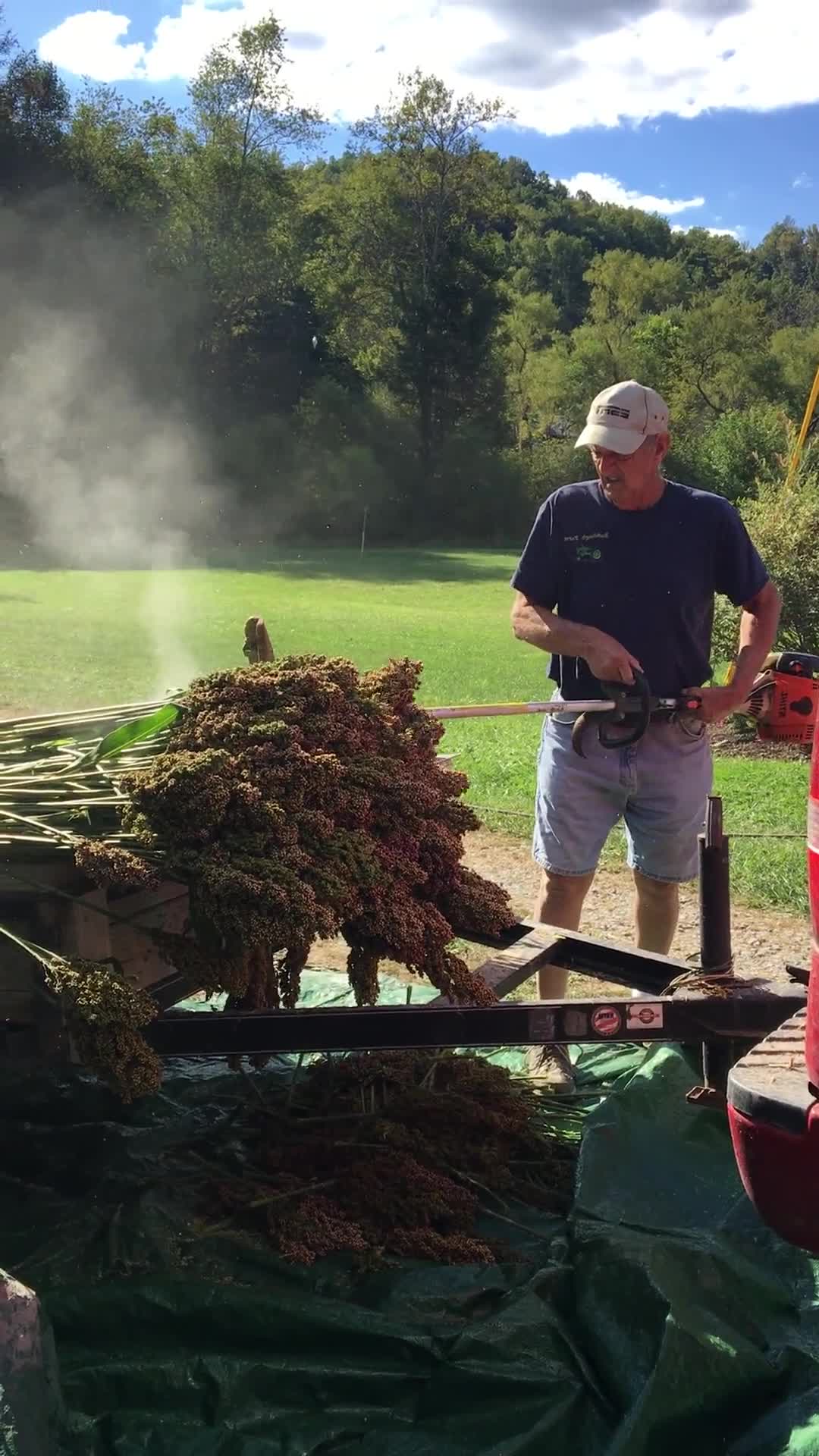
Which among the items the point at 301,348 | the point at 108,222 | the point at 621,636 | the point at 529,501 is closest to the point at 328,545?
the point at 301,348

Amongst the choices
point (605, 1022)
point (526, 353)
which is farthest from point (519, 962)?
point (526, 353)

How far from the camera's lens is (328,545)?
4728 cm

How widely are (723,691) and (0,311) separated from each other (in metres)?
15.5

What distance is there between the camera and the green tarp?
260 centimetres

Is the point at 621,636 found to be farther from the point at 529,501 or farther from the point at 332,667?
the point at 529,501

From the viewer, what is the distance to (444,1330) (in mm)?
2859

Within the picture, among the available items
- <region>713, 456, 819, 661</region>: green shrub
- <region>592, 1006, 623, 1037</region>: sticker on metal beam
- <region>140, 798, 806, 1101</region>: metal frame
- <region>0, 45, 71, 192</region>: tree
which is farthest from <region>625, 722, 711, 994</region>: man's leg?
<region>0, 45, 71, 192</region>: tree

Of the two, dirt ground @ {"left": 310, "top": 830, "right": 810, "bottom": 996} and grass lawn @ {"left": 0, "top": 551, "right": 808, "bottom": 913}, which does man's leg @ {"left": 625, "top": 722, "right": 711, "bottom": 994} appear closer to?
dirt ground @ {"left": 310, "top": 830, "right": 810, "bottom": 996}

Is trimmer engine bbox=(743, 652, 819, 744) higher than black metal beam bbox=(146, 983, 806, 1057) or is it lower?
higher

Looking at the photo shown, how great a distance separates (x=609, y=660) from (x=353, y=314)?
59.7 metres

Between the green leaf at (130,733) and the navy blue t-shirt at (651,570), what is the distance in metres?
1.64

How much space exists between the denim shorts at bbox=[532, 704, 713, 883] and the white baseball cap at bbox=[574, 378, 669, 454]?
0.94 meters

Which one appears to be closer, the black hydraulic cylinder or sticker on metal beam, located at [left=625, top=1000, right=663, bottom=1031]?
sticker on metal beam, located at [left=625, top=1000, right=663, bottom=1031]

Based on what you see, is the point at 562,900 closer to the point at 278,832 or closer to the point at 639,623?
the point at 639,623
